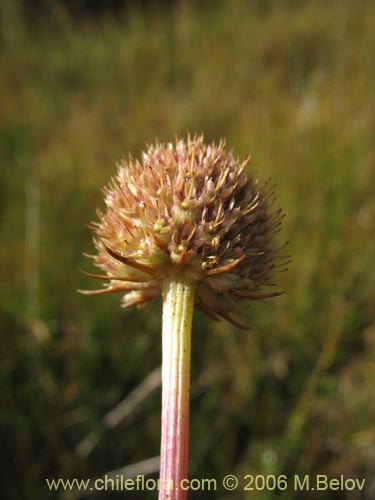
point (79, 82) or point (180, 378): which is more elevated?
point (79, 82)

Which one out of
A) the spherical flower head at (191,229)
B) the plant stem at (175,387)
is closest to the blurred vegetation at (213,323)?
the spherical flower head at (191,229)

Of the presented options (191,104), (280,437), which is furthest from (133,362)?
(191,104)

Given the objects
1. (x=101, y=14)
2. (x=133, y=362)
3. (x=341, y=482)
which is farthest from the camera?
(x=101, y=14)

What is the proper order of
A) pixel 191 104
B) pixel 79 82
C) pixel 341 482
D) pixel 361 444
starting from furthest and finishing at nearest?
1. pixel 79 82
2. pixel 191 104
3. pixel 361 444
4. pixel 341 482

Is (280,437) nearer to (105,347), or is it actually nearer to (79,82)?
(105,347)

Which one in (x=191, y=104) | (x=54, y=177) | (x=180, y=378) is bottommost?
(x=180, y=378)

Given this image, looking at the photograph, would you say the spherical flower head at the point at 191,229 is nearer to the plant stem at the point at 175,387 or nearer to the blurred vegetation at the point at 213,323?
the plant stem at the point at 175,387
